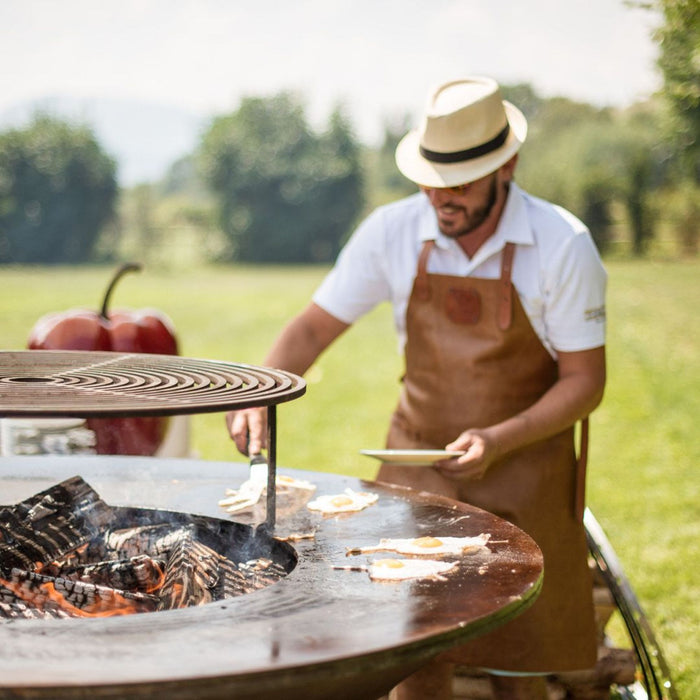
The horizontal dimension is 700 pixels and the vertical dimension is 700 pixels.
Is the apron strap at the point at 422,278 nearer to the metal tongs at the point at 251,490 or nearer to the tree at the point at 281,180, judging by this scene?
the metal tongs at the point at 251,490

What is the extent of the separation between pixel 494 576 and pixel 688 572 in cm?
388

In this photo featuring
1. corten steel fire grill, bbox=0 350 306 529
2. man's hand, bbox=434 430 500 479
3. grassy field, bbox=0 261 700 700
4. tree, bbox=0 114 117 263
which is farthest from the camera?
tree, bbox=0 114 117 263

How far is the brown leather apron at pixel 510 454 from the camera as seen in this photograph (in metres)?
2.70

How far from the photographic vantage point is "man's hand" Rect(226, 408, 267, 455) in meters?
2.45

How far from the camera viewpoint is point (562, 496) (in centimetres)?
279

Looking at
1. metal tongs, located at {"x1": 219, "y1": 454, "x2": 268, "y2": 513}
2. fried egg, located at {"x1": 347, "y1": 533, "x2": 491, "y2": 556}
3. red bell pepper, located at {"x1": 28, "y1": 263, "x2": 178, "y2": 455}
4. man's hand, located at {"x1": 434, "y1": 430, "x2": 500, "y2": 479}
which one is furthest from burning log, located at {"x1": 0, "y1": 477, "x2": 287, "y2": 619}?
red bell pepper, located at {"x1": 28, "y1": 263, "x2": 178, "y2": 455}

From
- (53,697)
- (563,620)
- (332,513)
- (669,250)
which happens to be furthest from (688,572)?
(669,250)

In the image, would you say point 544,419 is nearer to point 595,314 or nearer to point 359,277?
point 595,314

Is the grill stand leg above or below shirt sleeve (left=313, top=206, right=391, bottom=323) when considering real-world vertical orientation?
below

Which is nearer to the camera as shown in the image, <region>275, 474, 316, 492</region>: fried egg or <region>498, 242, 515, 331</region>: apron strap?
<region>275, 474, 316, 492</region>: fried egg

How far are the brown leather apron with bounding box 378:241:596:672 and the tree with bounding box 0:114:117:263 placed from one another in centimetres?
2958

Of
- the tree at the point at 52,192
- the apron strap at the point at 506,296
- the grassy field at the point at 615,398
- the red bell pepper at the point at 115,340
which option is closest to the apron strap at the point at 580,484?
the apron strap at the point at 506,296

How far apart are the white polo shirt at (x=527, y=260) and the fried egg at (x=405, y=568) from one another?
1.12 m

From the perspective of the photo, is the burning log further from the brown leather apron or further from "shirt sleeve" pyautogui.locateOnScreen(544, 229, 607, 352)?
"shirt sleeve" pyautogui.locateOnScreen(544, 229, 607, 352)
